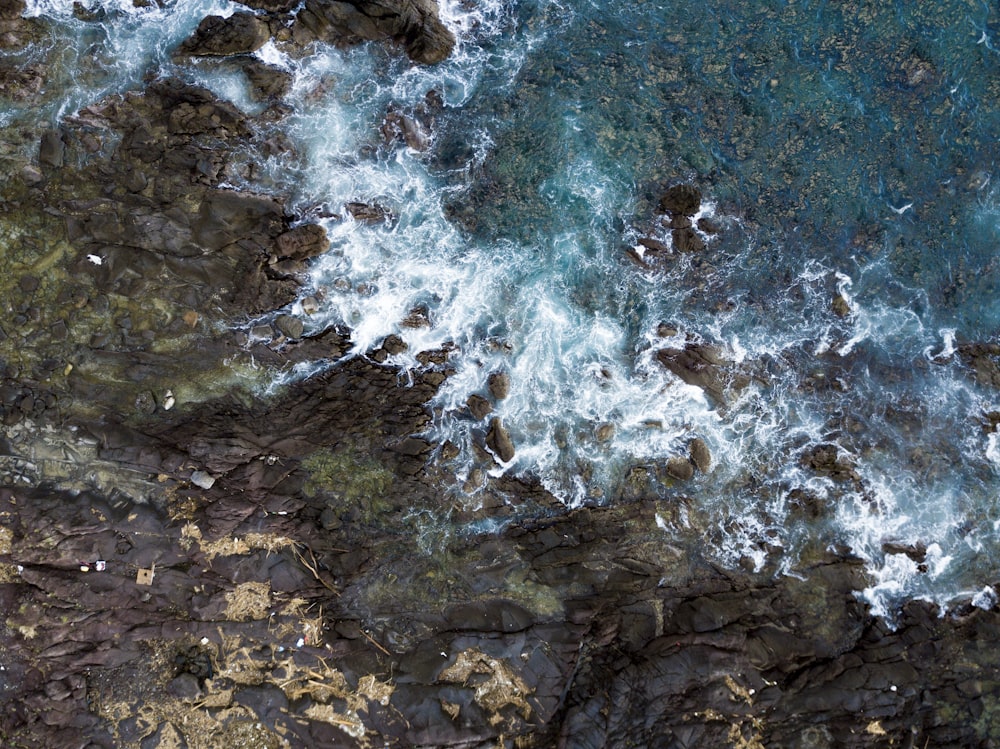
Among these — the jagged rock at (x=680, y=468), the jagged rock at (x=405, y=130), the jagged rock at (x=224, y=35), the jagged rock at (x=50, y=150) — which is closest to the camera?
the jagged rock at (x=50, y=150)

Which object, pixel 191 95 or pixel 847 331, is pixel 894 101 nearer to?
pixel 847 331

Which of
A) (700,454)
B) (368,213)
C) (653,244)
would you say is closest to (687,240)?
(653,244)

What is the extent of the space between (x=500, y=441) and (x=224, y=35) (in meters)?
15.1

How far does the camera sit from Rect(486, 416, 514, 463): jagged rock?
19.8 meters

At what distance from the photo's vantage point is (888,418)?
20516 mm

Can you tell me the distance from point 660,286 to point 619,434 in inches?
197

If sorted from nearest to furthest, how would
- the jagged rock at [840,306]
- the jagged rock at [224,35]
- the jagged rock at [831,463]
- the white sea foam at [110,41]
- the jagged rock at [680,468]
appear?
the white sea foam at [110,41]
the jagged rock at [224,35]
the jagged rock at [680,468]
the jagged rock at [840,306]
the jagged rock at [831,463]

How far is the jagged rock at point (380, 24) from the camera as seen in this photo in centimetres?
1903

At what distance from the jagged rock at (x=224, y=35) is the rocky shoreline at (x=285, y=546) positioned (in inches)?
2.4

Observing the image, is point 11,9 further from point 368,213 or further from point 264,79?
point 368,213

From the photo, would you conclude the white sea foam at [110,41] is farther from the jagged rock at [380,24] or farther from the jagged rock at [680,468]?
the jagged rock at [680,468]

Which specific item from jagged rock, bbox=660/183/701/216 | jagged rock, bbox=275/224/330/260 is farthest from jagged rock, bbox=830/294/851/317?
jagged rock, bbox=275/224/330/260

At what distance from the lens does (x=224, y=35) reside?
62.2ft

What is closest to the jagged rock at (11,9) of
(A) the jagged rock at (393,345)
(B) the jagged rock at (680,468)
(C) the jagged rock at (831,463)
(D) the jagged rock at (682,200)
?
(A) the jagged rock at (393,345)
